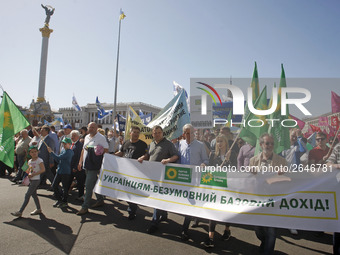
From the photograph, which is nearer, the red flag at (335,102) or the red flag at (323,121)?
the red flag at (335,102)

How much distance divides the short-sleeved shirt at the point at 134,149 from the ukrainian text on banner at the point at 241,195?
39 centimetres

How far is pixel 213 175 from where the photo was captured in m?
4.02

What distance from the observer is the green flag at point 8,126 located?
16.9ft

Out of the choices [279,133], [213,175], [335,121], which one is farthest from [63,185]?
[335,121]

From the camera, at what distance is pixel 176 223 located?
16.0ft

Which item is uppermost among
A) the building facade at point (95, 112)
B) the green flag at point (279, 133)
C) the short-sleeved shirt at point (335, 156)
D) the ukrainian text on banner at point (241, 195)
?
the building facade at point (95, 112)

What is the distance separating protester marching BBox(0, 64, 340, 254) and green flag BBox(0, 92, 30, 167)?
2 cm

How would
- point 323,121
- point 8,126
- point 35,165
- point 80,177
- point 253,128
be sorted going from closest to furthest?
point 253,128 → point 35,165 → point 8,126 → point 80,177 → point 323,121

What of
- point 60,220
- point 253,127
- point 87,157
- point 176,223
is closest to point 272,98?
point 253,127

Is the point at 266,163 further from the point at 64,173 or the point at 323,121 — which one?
the point at 64,173

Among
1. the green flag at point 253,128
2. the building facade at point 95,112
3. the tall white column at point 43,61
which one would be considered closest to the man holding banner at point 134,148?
the green flag at point 253,128

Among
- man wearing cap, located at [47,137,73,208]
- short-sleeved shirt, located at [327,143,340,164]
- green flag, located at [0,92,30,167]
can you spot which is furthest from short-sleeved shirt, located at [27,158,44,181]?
short-sleeved shirt, located at [327,143,340,164]

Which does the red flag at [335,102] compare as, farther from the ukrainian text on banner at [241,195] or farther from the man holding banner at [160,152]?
the man holding banner at [160,152]

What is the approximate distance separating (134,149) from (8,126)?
2.71m
